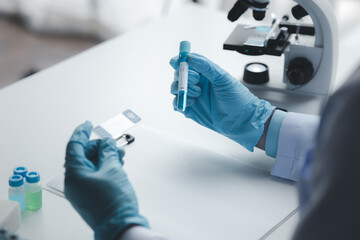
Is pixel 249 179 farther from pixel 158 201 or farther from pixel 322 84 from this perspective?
pixel 322 84

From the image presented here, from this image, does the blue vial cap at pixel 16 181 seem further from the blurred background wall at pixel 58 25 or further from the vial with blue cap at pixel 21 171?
the blurred background wall at pixel 58 25

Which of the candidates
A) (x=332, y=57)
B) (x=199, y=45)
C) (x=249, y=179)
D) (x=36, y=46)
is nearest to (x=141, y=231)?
→ (x=249, y=179)

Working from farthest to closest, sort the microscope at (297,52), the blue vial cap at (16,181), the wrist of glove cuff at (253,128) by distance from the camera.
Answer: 1. the microscope at (297,52)
2. the wrist of glove cuff at (253,128)
3. the blue vial cap at (16,181)

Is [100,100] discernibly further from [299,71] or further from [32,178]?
[299,71]

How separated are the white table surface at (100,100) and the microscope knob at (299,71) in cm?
22

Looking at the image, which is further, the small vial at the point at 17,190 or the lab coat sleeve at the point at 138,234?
the small vial at the point at 17,190

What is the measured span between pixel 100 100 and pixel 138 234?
0.75 metres

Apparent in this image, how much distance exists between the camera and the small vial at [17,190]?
124cm

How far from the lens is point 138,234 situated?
3.42ft

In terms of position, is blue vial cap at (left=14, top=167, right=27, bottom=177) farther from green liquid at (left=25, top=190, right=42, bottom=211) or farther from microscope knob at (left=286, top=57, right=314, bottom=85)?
microscope knob at (left=286, top=57, right=314, bottom=85)

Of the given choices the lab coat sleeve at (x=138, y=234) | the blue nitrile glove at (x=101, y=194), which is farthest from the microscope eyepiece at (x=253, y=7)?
the lab coat sleeve at (x=138, y=234)

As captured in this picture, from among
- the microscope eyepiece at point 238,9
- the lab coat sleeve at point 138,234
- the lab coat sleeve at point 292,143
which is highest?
the microscope eyepiece at point 238,9

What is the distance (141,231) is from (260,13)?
82cm

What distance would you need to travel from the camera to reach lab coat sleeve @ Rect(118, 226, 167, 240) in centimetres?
104
